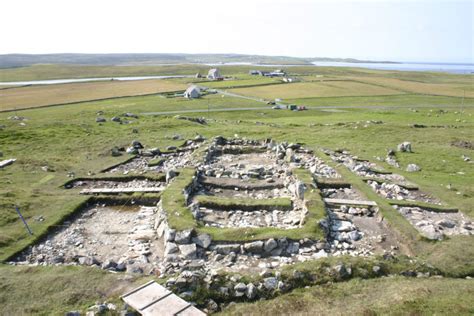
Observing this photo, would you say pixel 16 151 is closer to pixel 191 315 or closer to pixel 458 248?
pixel 191 315

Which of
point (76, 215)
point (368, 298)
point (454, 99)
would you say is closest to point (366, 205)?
point (368, 298)

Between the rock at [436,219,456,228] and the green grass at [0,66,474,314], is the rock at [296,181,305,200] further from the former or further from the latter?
the rock at [436,219,456,228]

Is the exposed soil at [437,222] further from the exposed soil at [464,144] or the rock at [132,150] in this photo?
the rock at [132,150]

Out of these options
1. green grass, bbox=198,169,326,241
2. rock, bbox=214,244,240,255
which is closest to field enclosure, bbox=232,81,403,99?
green grass, bbox=198,169,326,241

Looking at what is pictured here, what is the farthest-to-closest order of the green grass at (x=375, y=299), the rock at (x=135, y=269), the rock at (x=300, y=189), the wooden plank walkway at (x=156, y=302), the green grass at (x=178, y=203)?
the rock at (x=300, y=189) < the green grass at (x=178, y=203) < the rock at (x=135, y=269) < the green grass at (x=375, y=299) < the wooden plank walkway at (x=156, y=302)

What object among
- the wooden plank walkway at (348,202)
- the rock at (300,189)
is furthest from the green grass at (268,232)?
the wooden plank walkway at (348,202)

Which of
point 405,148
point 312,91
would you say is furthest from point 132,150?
point 312,91

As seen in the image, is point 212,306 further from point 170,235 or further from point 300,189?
point 300,189
